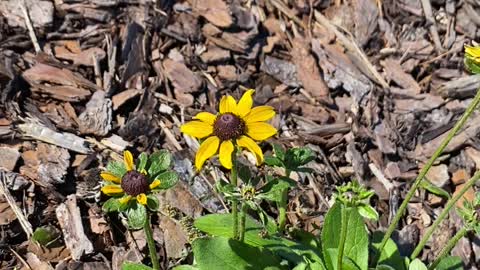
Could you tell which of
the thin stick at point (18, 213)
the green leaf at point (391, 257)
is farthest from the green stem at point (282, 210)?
the thin stick at point (18, 213)

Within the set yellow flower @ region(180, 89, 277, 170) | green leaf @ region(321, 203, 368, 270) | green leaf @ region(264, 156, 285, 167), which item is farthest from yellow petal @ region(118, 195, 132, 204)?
green leaf @ region(321, 203, 368, 270)

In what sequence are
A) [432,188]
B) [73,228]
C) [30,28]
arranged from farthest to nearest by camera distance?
[30,28], [432,188], [73,228]

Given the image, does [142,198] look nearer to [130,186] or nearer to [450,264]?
[130,186]

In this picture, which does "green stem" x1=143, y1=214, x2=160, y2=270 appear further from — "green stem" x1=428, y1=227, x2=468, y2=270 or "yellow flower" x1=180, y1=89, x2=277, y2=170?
"green stem" x1=428, y1=227, x2=468, y2=270

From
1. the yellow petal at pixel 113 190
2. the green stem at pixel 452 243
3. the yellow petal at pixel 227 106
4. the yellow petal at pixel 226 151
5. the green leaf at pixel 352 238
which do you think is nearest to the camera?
the yellow petal at pixel 226 151

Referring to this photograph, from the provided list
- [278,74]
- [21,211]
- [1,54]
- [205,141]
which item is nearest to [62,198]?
[21,211]

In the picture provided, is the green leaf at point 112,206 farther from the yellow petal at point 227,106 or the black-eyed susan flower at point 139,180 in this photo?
the yellow petal at point 227,106

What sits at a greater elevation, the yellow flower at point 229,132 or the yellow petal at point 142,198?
the yellow flower at point 229,132

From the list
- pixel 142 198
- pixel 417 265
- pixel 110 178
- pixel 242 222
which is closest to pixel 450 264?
pixel 417 265
